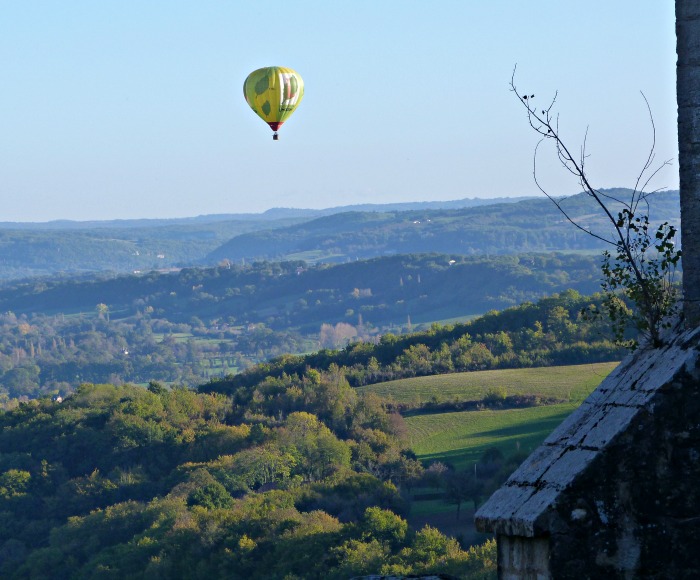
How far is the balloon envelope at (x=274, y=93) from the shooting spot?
170ft

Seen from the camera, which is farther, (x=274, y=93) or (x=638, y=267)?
(x=274, y=93)

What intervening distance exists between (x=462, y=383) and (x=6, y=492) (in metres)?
24.0

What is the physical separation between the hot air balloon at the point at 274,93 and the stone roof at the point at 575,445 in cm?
4661

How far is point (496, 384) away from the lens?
70.1 metres

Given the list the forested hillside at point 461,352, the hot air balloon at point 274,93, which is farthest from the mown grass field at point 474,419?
the hot air balloon at point 274,93

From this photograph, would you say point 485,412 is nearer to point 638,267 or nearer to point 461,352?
point 461,352

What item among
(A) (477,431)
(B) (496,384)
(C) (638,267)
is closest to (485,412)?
(A) (477,431)

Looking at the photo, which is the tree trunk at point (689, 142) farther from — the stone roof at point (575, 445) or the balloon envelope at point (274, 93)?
the balloon envelope at point (274, 93)

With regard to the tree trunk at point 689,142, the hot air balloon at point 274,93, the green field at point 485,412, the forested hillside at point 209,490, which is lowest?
the forested hillside at point 209,490

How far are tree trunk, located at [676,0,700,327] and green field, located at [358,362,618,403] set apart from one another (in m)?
56.9

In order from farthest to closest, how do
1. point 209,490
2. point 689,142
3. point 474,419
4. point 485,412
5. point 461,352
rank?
point 461,352
point 485,412
point 474,419
point 209,490
point 689,142

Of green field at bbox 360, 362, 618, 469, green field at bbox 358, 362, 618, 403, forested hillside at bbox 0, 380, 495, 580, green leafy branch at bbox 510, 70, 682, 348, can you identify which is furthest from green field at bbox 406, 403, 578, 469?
green leafy branch at bbox 510, 70, 682, 348

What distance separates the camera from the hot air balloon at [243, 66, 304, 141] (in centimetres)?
5169

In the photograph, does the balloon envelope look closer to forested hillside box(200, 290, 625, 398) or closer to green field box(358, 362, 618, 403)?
green field box(358, 362, 618, 403)
